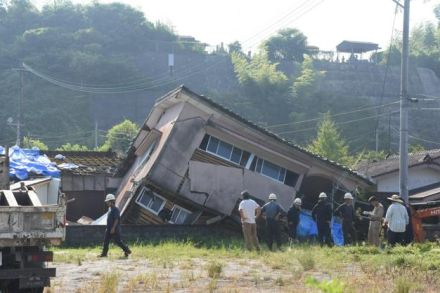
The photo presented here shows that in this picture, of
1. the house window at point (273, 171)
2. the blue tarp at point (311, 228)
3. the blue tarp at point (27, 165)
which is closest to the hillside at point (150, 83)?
the blue tarp at point (27, 165)

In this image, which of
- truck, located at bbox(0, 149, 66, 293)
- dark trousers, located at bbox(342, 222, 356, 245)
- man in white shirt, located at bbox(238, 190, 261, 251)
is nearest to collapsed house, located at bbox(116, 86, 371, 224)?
dark trousers, located at bbox(342, 222, 356, 245)

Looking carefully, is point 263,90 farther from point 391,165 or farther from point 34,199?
point 34,199

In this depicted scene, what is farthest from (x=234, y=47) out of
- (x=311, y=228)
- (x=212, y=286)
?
(x=212, y=286)

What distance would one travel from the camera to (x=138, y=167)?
99.7 ft

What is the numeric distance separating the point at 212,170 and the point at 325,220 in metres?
5.23

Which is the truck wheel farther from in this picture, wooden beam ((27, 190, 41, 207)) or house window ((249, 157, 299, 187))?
house window ((249, 157, 299, 187))

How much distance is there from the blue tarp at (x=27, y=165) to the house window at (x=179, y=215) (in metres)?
5.55

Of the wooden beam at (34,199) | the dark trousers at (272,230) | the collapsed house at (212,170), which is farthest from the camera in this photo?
the collapsed house at (212,170)

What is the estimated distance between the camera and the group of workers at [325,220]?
774 inches

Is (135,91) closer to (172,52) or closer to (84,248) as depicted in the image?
(172,52)

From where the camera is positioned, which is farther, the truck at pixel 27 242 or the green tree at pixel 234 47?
the green tree at pixel 234 47

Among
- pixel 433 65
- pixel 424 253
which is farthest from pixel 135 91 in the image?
pixel 424 253

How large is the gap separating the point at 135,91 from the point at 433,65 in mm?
41857

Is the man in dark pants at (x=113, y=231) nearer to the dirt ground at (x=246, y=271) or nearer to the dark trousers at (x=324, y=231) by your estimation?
the dirt ground at (x=246, y=271)
